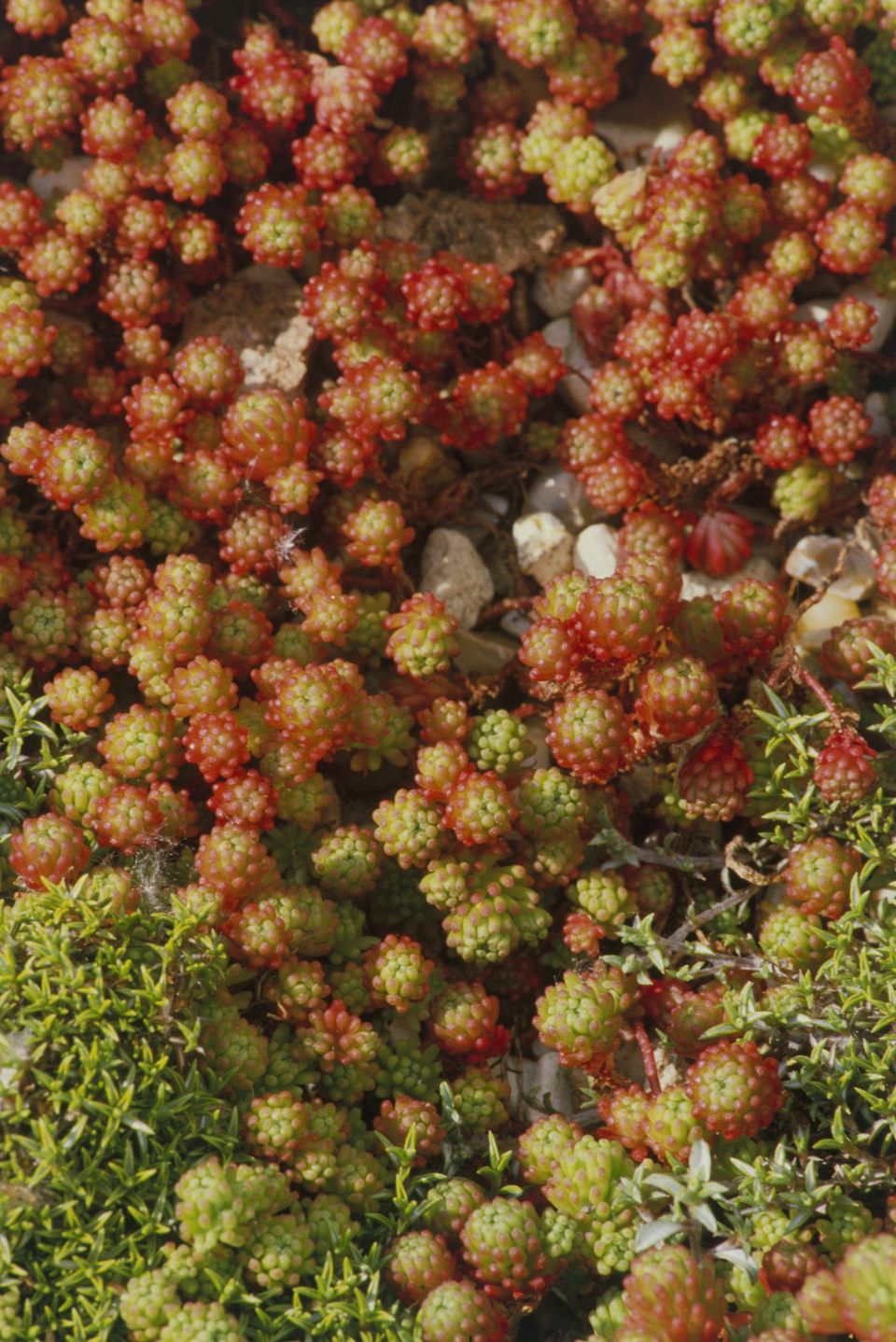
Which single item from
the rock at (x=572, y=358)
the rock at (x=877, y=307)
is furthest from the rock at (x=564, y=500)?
the rock at (x=877, y=307)

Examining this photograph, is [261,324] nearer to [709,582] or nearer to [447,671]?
[447,671]

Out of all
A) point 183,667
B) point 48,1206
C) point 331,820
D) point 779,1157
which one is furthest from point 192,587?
point 779,1157

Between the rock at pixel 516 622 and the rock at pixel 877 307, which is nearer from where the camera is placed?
the rock at pixel 516 622

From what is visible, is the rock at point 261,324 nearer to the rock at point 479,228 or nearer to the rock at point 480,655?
the rock at point 479,228

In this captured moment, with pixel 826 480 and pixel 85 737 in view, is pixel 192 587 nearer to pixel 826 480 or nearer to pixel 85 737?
pixel 85 737

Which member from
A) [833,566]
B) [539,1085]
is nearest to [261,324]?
[833,566]

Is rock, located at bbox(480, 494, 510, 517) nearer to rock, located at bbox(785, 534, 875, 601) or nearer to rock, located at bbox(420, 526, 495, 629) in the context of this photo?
rock, located at bbox(420, 526, 495, 629)

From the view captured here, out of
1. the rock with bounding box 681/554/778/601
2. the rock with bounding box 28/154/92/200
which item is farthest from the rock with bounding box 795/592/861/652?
the rock with bounding box 28/154/92/200
